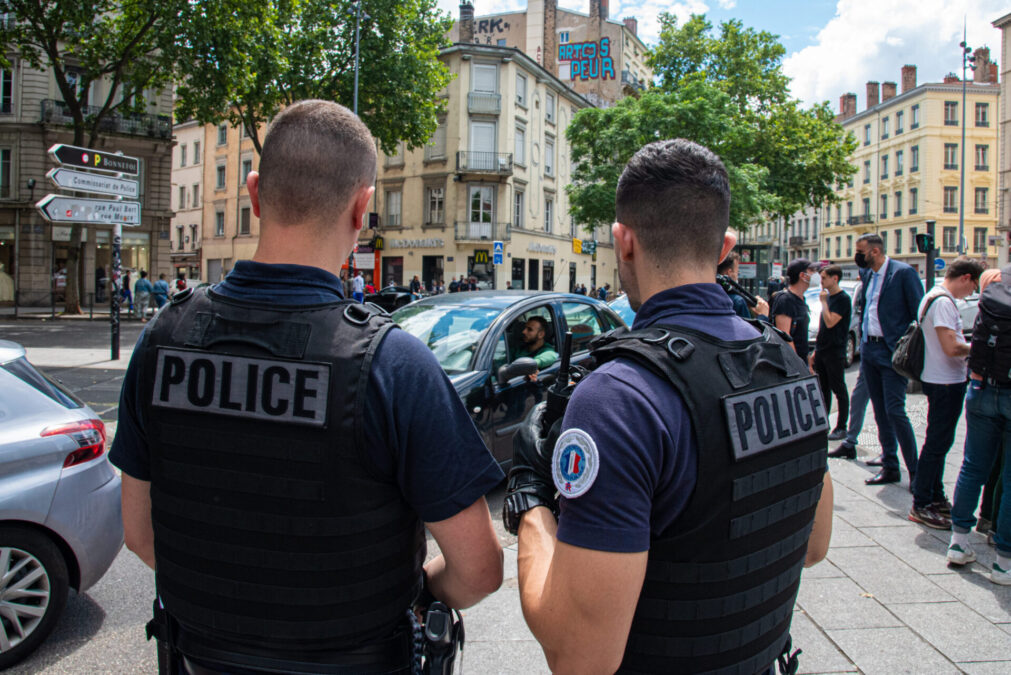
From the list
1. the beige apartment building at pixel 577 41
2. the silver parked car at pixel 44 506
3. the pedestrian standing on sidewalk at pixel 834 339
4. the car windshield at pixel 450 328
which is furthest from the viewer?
the beige apartment building at pixel 577 41

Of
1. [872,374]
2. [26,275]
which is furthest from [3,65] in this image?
[872,374]

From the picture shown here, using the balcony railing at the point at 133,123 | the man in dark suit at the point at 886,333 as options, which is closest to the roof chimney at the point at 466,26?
the balcony railing at the point at 133,123

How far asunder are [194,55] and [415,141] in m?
9.50

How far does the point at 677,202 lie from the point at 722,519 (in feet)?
2.19

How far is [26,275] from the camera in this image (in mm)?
28797

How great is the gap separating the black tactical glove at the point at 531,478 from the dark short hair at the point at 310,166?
679mm

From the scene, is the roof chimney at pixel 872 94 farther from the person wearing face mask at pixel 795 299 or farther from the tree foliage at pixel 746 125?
the person wearing face mask at pixel 795 299

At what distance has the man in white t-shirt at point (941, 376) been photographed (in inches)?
178

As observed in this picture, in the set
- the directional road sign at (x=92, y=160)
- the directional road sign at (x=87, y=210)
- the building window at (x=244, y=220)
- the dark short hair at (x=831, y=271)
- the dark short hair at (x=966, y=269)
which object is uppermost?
the building window at (x=244, y=220)

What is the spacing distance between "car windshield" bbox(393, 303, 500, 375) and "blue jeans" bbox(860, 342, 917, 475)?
3.28 metres

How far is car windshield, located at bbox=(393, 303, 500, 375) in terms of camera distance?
17.7 ft

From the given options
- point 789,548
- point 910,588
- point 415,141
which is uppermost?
point 415,141

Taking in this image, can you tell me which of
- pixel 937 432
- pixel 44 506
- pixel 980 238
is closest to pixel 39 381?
pixel 44 506

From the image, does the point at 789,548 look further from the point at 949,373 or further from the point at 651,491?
the point at 949,373
